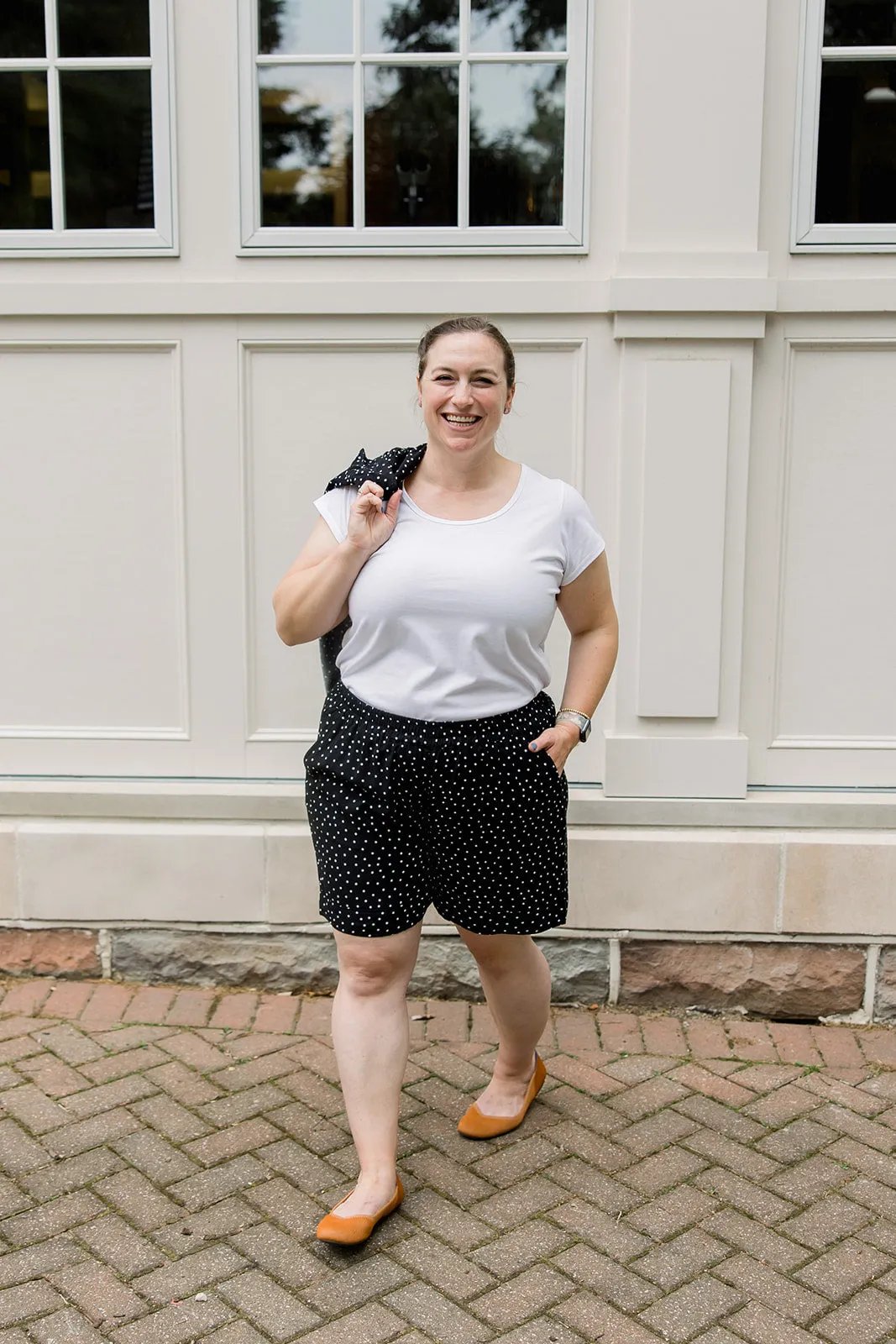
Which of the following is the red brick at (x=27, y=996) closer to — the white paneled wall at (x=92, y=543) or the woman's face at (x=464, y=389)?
the white paneled wall at (x=92, y=543)

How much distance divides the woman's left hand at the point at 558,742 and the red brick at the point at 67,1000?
176 centimetres

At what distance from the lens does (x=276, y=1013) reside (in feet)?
12.1

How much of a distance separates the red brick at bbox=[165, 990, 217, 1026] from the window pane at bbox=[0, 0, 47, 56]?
2.73 meters

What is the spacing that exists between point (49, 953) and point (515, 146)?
2697 mm

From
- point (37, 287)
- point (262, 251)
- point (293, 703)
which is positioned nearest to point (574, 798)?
point (293, 703)

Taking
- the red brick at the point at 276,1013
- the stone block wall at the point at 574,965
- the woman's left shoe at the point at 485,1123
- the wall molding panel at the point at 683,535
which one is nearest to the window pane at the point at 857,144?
the wall molding panel at the point at 683,535

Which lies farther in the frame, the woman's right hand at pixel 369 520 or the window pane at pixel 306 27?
the window pane at pixel 306 27

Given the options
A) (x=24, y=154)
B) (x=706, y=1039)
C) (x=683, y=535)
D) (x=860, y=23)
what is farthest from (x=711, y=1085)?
(x=24, y=154)

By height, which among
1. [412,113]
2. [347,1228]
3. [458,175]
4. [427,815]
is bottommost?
[347,1228]

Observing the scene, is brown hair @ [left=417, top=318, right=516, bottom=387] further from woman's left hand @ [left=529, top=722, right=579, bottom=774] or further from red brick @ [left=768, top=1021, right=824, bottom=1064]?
red brick @ [left=768, top=1021, right=824, bottom=1064]

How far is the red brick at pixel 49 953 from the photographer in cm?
383

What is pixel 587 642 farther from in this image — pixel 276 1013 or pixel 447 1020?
pixel 276 1013

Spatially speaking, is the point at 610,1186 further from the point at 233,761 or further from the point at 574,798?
the point at 233,761

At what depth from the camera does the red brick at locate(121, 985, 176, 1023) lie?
12.0 feet
